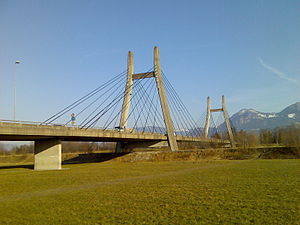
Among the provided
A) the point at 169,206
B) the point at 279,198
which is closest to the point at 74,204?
the point at 169,206

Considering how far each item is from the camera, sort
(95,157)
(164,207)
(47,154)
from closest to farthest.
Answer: (164,207), (47,154), (95,157)

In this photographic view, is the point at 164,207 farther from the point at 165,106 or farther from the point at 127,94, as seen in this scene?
→ the point at 127,94

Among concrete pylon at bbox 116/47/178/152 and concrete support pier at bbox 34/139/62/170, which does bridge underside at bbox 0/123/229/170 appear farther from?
concrete pylon at bbox 116/47/178/152

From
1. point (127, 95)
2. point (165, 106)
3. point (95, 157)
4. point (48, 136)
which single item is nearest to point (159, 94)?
point (165, 106)

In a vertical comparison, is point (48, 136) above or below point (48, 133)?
below

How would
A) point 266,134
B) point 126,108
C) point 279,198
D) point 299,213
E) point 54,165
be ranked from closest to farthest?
point 299,213, point 279,198, point 54,165, point 126,108, point 266,134

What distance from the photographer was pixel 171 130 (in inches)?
1895

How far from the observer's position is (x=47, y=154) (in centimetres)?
3731

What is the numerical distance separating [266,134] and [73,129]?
321ft

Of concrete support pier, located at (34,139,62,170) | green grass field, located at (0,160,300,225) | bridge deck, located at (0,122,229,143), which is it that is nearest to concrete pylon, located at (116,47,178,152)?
bridge deck, located at (0,122,229,143)

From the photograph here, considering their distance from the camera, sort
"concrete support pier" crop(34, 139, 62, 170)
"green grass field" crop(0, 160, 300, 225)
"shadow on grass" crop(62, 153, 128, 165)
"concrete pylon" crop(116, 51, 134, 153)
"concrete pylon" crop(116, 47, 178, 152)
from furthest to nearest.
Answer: "shadow on grass" crop(62, 153, 128, 165) → "concrete pylon" crop(116, 47, 178, 152) → "concrete pylon" crop(116, 51, 134, 153) → "concrete support pier" crop(34, 139, 62, 170) → "green grass field" crop(0, 160, 300, 225)

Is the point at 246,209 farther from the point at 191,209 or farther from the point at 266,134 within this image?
the point at 266,134

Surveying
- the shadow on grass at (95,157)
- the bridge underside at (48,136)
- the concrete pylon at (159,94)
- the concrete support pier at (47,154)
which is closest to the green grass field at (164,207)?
the bridge underside at (48,136)

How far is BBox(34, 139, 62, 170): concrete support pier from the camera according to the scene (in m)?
36.5
